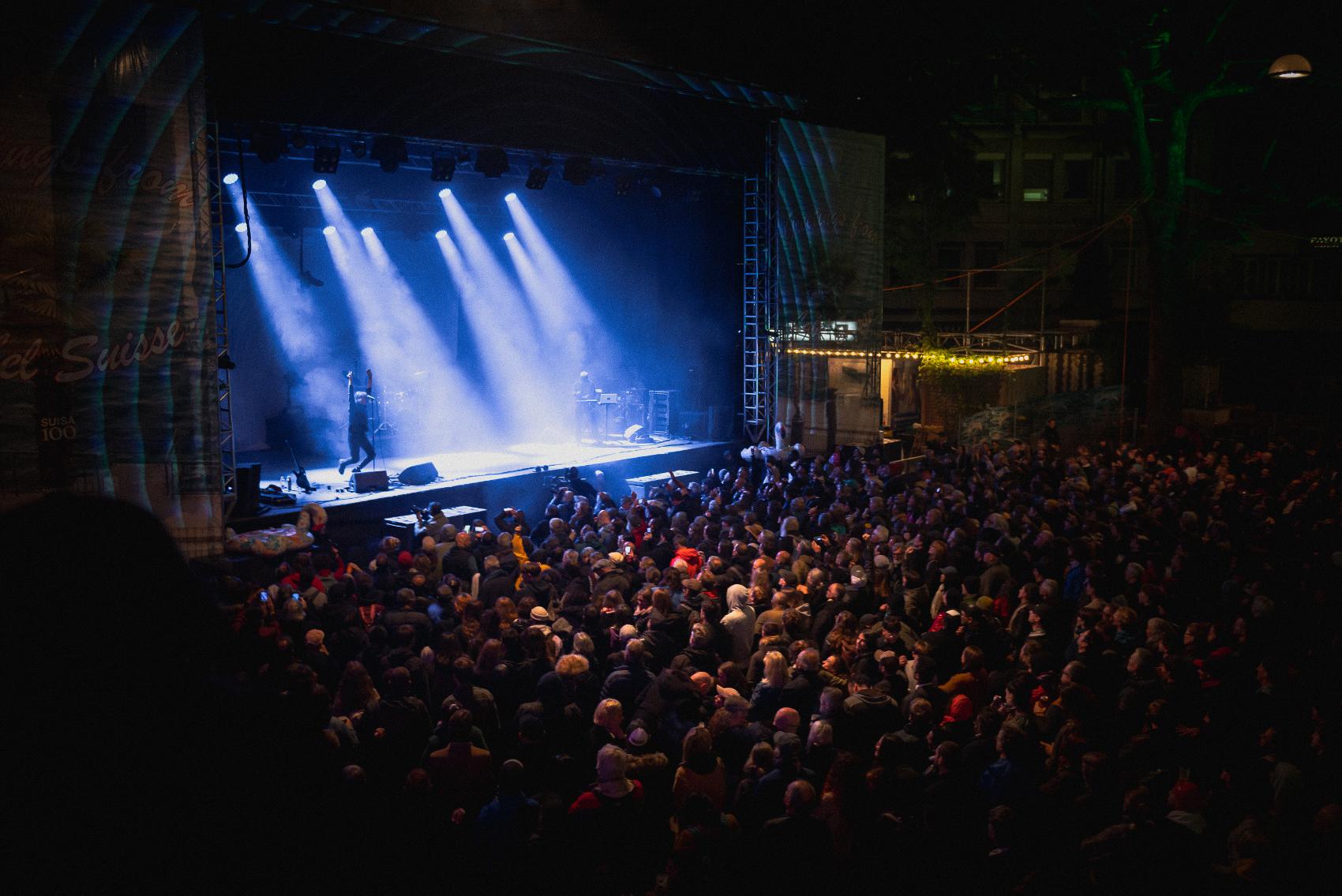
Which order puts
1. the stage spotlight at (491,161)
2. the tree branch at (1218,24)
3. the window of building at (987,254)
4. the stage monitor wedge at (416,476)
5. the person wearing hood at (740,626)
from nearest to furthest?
the person wearing hood at (740,626) → the stage spotlight at (491,161) → the stage monitor wedge at (416,476) → the tree branch at (1218,24) → the window of building at (987,254)

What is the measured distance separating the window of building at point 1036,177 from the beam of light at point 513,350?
26.7 metres

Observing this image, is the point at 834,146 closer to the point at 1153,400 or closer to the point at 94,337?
the point at 1153,400

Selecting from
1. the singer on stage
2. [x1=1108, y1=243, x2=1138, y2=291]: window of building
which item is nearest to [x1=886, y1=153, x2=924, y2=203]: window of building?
the singer on stage

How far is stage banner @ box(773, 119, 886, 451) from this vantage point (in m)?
16.0

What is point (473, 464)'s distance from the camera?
15461 millimetres

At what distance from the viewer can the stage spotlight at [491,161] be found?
12531mm

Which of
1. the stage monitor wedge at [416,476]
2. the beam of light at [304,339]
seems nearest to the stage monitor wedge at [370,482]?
the stage monitor wedge at [416,476]

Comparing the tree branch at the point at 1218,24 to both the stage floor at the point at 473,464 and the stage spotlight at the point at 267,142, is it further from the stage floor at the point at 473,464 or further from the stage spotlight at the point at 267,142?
the stage spotlight at the point at 267,142

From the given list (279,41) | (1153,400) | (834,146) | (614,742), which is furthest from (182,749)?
(1153,400)

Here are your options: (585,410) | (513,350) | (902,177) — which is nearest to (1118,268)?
(902,177)

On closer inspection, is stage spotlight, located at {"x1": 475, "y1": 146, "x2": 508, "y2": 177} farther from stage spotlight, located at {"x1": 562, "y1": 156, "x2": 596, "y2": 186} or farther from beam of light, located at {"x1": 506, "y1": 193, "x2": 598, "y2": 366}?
beam of light, located at {"x1": 506, "y1": 193, "x2": 598, "y2": 366}

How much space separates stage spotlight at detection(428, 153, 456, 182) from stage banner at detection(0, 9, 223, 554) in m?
3.03

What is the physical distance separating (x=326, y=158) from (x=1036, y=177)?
33.7 metres

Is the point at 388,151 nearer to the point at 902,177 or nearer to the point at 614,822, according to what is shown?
the point at 614,822
